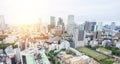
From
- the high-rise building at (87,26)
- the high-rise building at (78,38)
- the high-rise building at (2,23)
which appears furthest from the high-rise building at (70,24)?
the high-rise building at (2,23)

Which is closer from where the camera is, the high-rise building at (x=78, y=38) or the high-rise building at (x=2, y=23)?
the high-rise building at (x=78, y=38)

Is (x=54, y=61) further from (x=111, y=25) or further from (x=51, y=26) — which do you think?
(x=111, y=25)

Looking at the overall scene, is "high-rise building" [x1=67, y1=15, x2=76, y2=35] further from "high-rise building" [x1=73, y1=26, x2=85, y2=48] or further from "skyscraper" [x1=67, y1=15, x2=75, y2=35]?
"high-rise building" [x1=73, y1=26, x2=85, y2=48]

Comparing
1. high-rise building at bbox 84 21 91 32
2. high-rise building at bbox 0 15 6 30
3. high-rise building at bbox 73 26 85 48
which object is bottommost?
high-rise building at bbox 73 26 85 48

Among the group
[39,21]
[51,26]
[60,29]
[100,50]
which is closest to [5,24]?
[39,21]

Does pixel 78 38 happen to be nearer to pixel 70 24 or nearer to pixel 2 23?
pixel 70 24

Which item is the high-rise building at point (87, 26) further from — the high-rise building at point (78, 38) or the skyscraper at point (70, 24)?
the high-rise building at point (78, 38)

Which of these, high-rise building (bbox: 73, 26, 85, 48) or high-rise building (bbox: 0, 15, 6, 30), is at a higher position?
high-rise building (bbox: 0, 15, 6, 30)

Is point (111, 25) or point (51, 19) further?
point (111, 25)

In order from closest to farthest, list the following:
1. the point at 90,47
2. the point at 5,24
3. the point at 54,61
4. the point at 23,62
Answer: the point at 23,62
the point at 54,61
the point at 90,47
the point at 5,24

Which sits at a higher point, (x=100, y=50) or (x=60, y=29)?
(x=60, y=29)

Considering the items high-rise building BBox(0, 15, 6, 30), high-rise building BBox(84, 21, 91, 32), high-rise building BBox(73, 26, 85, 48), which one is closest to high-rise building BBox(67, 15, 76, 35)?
high-rise building BBox(84, 21, 91, 32)
